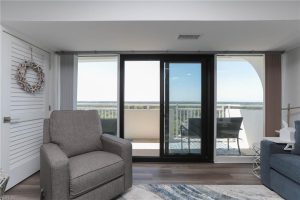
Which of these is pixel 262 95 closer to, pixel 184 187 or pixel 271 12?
pixel 271 12

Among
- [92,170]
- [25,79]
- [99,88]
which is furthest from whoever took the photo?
[99,88]

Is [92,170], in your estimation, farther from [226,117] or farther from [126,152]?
[226,117]

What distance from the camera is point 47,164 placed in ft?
6.59

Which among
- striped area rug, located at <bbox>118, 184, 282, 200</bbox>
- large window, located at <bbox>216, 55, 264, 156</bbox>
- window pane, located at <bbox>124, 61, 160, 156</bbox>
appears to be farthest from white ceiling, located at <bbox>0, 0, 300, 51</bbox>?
window pane, located at <bbox>124, 61, 160, 156</bbox>

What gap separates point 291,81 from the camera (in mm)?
3514

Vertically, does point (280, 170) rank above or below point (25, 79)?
below

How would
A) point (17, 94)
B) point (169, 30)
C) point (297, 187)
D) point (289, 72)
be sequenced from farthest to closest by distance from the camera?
→ point (289, 72) → point (17, 94) → point (169, 30) → point (297, 187)

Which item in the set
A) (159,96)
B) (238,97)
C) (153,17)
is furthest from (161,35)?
(238,97)

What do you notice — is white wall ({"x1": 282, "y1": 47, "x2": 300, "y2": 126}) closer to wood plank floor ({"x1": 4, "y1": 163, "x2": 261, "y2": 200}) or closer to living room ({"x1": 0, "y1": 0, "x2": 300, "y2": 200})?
living room ({"x1": 0, "y1": 0, "x2": 300, "y2": 200})

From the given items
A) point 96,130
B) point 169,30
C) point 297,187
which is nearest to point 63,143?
point 96,130

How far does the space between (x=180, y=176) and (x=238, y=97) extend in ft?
5.75

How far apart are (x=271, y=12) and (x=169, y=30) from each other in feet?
3.55

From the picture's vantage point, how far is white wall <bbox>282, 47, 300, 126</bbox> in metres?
3.36

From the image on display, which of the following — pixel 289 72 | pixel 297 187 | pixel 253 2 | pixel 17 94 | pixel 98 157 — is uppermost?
pixel 253 2
